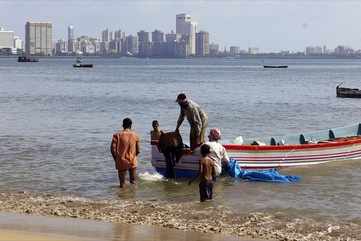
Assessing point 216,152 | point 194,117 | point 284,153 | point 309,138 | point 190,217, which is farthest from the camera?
point 309,138

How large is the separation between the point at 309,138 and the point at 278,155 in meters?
3.30

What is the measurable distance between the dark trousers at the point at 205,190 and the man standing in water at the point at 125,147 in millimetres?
1834

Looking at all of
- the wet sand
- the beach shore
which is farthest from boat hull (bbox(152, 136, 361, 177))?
the wet sand

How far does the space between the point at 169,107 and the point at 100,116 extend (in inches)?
Answer: 394

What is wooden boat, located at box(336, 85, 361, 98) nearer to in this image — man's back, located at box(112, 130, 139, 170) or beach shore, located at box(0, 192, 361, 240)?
man's back, located at box(112, 130, 139, 170)

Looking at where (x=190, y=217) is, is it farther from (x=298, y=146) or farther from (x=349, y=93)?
(x=349, y=93)

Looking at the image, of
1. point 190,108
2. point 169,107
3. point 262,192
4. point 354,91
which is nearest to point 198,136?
point 190,108

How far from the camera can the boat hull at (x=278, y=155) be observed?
55.4 feet

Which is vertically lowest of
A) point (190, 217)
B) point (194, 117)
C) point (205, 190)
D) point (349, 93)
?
point (190, 217)

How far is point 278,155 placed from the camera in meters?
18.7

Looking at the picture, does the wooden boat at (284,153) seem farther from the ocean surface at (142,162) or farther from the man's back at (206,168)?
the man's back at (206,168)

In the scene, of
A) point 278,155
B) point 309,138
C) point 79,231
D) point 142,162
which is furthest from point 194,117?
point 309,138

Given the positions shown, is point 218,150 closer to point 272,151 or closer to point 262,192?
point 262,192

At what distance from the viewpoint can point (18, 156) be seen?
21.8m
